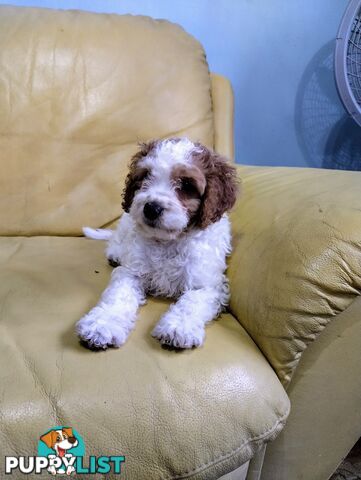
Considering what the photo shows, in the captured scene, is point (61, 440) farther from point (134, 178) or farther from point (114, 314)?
point (134, 178)

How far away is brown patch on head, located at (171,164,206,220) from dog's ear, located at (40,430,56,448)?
57 centimetres

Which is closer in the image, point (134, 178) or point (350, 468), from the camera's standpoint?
point (134, 178)

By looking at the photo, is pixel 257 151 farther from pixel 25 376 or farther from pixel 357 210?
pixel 25 376

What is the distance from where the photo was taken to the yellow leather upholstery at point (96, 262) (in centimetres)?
69

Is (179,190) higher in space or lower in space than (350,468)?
higher

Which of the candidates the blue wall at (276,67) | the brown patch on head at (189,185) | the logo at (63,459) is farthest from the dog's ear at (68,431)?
the blue wall at (276,67)

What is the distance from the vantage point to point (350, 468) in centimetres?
121

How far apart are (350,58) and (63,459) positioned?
4.95 ft

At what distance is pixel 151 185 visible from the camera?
1044 mm

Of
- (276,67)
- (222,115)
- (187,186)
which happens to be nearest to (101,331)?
(187,186)

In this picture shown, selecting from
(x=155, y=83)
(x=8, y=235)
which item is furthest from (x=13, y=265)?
(x=155, y=83)

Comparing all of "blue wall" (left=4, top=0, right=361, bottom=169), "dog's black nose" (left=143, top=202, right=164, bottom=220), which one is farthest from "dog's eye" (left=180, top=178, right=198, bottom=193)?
"blue wall" (left=4, top=0, right=361, bottom=169)

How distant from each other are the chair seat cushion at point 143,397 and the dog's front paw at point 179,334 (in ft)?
0.05

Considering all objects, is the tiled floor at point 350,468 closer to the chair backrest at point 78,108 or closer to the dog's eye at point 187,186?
the dog's eye at point 187,186
